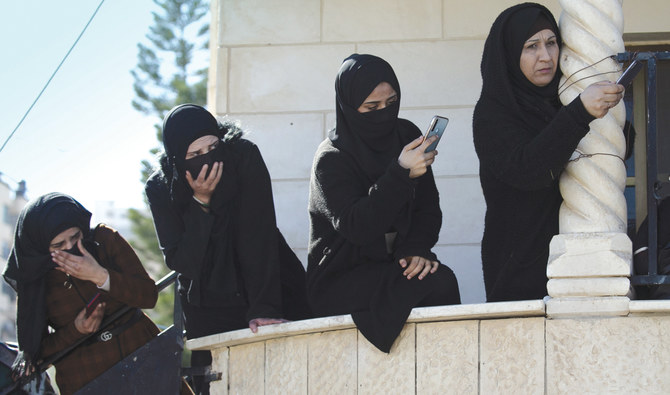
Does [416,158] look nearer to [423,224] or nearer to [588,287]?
[423,224]

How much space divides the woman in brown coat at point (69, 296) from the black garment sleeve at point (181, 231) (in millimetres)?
288

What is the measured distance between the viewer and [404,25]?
5.99 metres

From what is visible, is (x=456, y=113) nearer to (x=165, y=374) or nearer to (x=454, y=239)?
(x=454, y=239)

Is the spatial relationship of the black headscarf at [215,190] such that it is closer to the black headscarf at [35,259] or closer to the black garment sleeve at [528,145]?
the black headscarf at [35,259]

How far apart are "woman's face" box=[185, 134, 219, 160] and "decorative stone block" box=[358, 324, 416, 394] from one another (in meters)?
1.21

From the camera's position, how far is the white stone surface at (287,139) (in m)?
5.92

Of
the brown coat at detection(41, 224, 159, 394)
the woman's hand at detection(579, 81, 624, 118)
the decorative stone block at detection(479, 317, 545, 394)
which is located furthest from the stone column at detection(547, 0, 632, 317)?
the brown coat at detection(41, 224, 159, 394)

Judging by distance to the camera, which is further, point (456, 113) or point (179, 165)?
Answer: point (456, 113)

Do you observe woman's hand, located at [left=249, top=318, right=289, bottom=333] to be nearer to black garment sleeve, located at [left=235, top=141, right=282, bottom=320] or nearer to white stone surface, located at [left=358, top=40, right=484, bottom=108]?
black garment sleeve, located at [left=235, top=141, right=282, bottom=320]

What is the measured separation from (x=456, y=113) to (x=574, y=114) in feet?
7.65

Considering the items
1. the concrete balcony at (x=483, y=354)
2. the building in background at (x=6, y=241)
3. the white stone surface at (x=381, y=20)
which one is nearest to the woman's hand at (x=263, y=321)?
the concrete balcony at (x=483, y=354)

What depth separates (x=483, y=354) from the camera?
3.68 metres

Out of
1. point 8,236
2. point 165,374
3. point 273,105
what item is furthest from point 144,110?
point 165,374

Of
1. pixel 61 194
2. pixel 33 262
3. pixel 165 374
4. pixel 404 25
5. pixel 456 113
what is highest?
pixel 404 25
